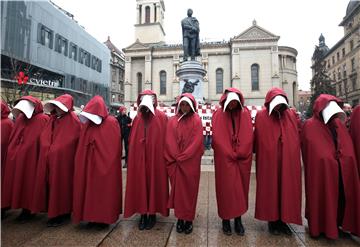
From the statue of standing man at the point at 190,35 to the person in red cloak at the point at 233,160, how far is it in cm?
897

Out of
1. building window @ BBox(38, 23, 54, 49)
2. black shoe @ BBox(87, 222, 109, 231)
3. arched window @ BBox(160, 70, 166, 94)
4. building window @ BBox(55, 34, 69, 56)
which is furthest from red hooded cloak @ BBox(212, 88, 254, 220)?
arched window @ BBox(160, 70, 166, 94)

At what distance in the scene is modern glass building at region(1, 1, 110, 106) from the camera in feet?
72.4

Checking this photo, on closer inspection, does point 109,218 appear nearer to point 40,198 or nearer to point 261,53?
point 40,198

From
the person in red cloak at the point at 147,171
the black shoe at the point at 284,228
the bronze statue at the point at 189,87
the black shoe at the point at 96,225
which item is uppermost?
the bronze statue at the point at 189,87

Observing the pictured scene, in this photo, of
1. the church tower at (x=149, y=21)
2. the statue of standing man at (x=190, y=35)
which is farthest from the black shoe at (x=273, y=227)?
the church tower at (x=149, y=21)

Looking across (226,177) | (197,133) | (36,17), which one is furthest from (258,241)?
(36,17)

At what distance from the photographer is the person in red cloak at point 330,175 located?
3.13 metres

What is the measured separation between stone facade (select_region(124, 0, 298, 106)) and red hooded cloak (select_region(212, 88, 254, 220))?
35.7m

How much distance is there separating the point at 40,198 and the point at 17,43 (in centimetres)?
2529

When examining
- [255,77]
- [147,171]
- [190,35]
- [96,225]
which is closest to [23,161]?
[96,225]

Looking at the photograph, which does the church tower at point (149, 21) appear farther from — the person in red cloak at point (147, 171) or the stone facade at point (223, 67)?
the person in red cloak at point (147, 171)

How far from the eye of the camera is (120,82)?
65500 millimetres

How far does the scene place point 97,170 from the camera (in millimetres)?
Result: 3506

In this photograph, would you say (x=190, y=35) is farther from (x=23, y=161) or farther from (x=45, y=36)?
(x=45, y=36)
